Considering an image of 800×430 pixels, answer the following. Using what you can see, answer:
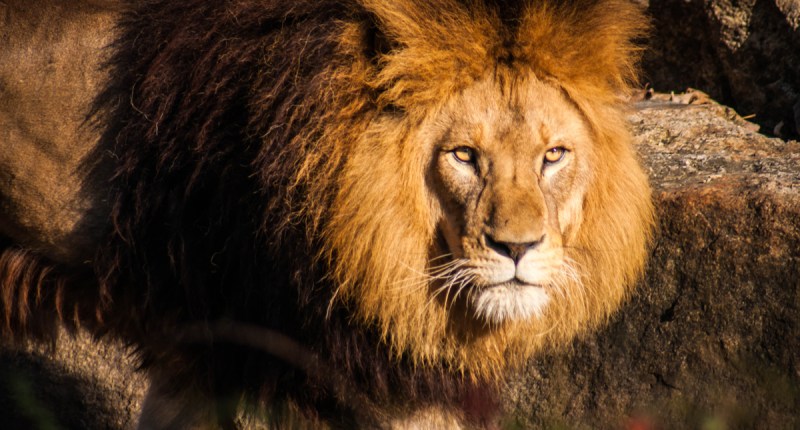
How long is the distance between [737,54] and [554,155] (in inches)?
93.4

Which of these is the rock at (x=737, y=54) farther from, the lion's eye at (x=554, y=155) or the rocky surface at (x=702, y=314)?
the lion's eye at (x=554, y=155)

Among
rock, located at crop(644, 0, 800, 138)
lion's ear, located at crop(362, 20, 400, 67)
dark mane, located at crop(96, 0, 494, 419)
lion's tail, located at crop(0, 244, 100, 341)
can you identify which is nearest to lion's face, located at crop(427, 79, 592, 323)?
lion's ear, located at crop(362, 20, 400, 67)

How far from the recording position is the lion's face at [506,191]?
3.04 m

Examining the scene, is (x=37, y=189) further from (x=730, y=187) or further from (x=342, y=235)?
(x=730, y=187)

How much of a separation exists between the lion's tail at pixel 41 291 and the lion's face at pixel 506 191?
4.92 ft

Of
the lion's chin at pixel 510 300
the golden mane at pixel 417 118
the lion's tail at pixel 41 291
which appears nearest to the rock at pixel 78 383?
the lion's tail at pixel 41 291

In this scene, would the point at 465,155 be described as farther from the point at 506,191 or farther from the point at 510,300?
the point at 510,300

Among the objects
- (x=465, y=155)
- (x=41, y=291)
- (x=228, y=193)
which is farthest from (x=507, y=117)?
(x=41, y=291)

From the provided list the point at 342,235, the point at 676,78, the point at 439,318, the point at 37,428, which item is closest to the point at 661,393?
the point at 439,318

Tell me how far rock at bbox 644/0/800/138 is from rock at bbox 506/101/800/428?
69 centimetres

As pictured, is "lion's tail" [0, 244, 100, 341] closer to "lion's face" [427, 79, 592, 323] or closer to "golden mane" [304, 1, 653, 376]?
"golden mane" [304, 1, 653, 376]

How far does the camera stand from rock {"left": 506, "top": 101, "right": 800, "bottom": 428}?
376 cm

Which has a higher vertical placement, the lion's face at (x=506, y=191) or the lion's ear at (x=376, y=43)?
the lion's ear at (x=376, y=43)

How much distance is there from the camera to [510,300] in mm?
3082
